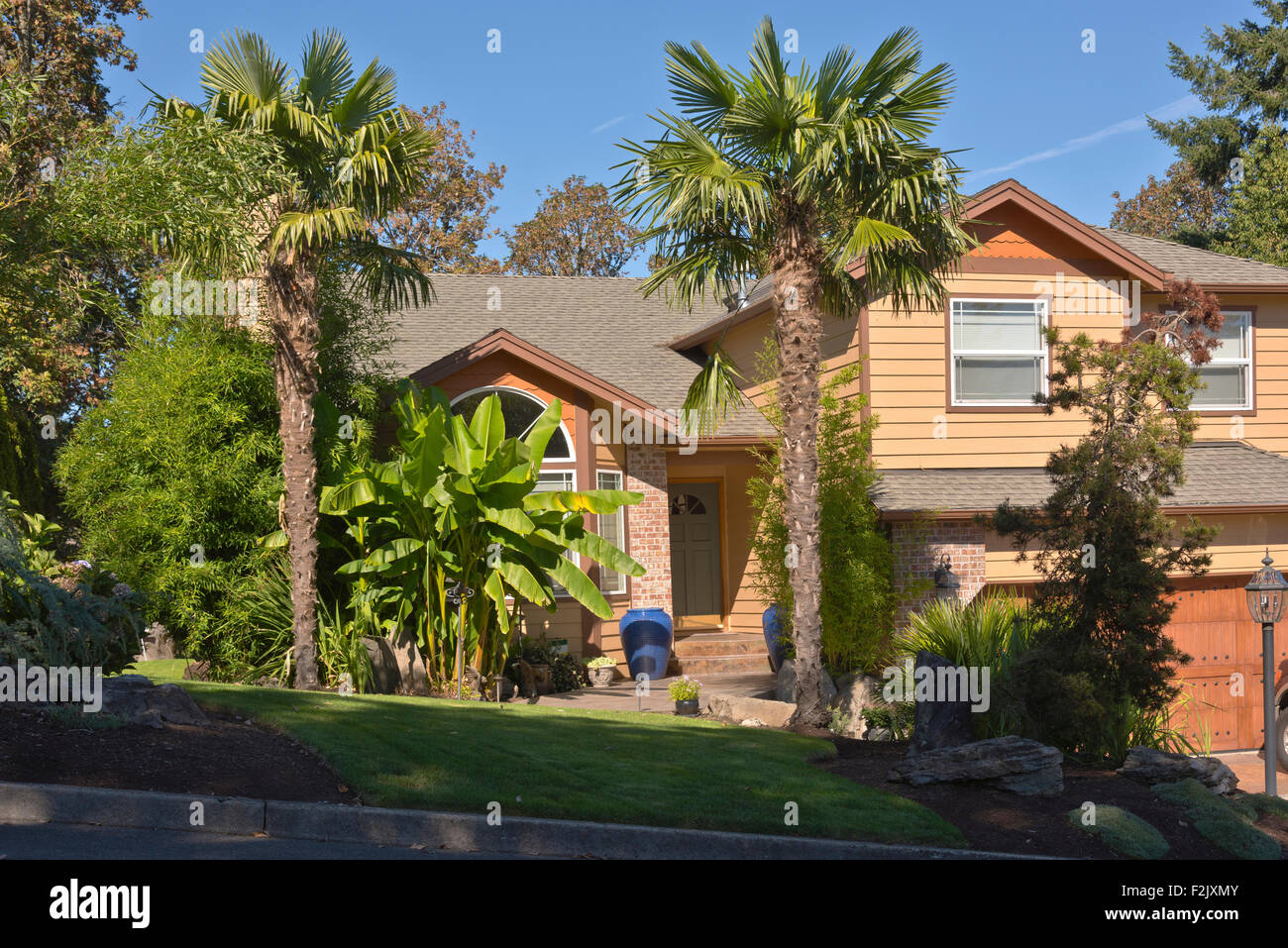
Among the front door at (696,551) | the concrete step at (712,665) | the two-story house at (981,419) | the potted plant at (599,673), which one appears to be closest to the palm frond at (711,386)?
the two-story house at (981,419)

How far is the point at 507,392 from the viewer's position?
17672 mm

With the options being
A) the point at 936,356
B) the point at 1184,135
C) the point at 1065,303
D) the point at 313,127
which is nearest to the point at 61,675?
the point at 313,127

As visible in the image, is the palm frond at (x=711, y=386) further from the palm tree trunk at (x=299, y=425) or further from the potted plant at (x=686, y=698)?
the palm tree trunk at (x=299, y=425)

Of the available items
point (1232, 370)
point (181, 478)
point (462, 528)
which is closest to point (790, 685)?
point (462, 528)

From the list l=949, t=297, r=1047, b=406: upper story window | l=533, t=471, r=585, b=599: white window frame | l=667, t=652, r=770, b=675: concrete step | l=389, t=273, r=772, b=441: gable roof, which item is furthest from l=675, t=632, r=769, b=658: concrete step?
l=949, t=297, r=1047, b=406: upper story window

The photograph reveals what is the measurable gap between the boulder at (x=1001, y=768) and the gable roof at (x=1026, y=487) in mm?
6596

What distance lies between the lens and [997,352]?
1675cm

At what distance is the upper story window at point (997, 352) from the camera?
16656mm

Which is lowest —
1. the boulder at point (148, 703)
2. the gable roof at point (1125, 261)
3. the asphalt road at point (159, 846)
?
the asphalt road at point (159, 846)

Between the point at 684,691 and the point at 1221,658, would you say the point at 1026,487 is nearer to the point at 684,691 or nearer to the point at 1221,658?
the point at 1221,658

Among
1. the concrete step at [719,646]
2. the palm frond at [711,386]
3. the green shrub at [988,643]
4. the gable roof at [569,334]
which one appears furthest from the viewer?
the concrete step at [719,646]

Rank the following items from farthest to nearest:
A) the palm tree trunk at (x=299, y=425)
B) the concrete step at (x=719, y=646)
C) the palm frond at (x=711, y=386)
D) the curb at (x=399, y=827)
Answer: the concrete step at (x=719, y=646) → the palm tree trunk at (x=299, y=425) → the palm frond at (x=711, y=386) → the curb at (x=399, y=827)
